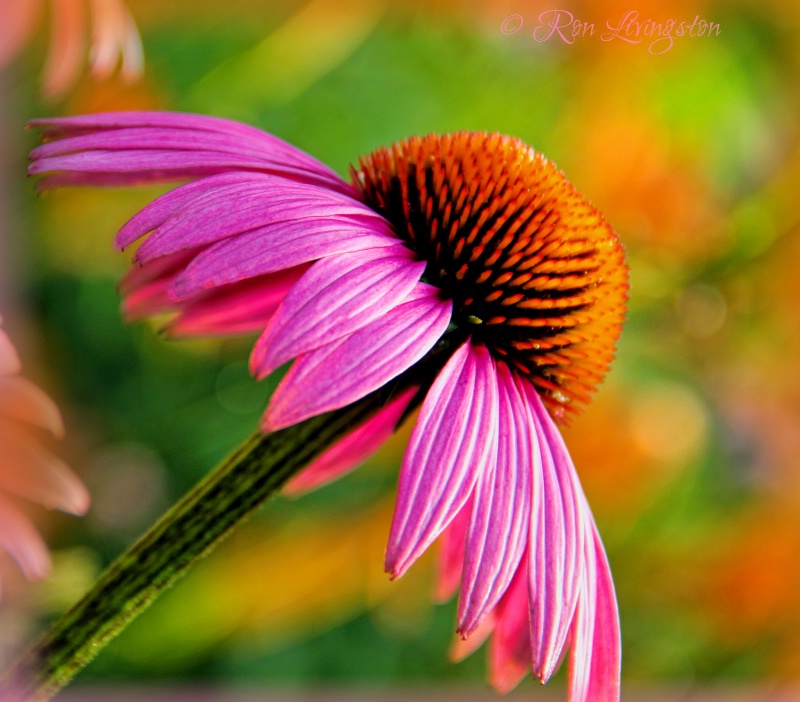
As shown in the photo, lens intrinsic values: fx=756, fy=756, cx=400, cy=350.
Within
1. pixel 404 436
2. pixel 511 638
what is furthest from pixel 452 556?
pixel 404 436

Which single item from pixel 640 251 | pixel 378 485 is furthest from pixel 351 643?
pixel 640 251

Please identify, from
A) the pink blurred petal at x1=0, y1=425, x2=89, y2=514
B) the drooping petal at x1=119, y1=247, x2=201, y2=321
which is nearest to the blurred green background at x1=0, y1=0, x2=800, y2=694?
the pink blurred petal at x1=0, y1=425, x2=89, y2=514

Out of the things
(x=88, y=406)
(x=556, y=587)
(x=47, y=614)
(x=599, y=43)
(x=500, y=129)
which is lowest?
(x=47, y=614)

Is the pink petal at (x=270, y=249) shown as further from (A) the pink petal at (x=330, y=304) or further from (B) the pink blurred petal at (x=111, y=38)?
(B) the pink blurred petal at (x=111, y=38)

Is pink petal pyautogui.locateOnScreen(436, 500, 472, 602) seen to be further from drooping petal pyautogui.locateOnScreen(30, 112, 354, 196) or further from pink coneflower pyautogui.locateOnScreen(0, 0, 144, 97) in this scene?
pink coneflower pyautogui.locateOnScreen(0, 0, 144, 97)

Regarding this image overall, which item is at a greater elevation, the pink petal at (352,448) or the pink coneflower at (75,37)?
the pink coneflower at (75,37)

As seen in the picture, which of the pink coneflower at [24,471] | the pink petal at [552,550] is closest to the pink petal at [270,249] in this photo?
the pink petal at [552,550]

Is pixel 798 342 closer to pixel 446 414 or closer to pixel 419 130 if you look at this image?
pixel 419 130
